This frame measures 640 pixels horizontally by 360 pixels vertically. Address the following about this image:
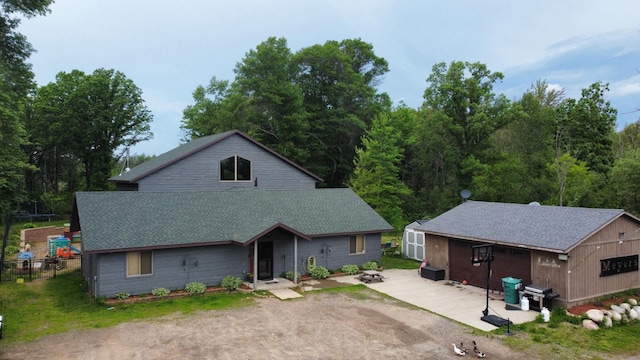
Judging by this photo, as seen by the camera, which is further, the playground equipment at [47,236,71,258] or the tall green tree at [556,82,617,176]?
the tall green tree at [556,82,617,176]

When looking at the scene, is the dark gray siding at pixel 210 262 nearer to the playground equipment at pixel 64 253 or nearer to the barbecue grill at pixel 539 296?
the playground equipment at pixel 64 253

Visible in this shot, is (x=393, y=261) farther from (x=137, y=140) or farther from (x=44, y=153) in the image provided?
(x=44, y=153)

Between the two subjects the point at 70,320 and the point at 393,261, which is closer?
the point at 70,320

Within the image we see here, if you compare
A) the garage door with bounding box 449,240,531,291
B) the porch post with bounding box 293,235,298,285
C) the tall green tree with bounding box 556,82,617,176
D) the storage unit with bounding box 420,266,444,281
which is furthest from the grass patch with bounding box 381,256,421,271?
the tall green tree with bounding box 556,82,617,176

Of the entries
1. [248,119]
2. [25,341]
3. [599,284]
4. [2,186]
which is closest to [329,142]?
[248,119]

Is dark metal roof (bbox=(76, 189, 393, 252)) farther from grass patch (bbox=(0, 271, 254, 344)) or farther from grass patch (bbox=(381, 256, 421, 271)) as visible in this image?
grass patch (bbox=(381, 256, 421, 271))

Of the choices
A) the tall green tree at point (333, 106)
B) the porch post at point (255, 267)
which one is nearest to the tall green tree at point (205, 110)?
the tall green tree at point (333, 106)

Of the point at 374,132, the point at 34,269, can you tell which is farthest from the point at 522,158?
the point at 34,269
